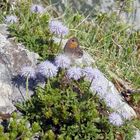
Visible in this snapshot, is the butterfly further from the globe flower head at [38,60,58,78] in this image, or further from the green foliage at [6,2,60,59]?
the globe flower head at [38,60,58,78]

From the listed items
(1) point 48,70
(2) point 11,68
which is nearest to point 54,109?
(1) point 48,70

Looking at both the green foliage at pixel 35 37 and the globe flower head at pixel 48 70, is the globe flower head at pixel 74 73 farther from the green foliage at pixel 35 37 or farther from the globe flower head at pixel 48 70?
the green foliage at pixel 35 37

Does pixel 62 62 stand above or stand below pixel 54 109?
above

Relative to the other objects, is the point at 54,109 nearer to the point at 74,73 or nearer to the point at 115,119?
the point at 74,73

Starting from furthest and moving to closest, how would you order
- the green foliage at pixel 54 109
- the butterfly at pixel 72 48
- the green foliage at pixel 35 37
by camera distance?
the green foliage at pixel 35 37
the butterfly at pixel 72 48
the green foliage at pixel 54 109

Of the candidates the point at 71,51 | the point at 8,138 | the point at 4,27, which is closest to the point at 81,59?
the point at 71,51

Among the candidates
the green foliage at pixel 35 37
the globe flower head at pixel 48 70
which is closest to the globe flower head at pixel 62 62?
the globe flower head at pixel 48 70

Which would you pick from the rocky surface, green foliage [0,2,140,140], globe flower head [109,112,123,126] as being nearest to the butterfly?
green foliage [0,2,140,140]
